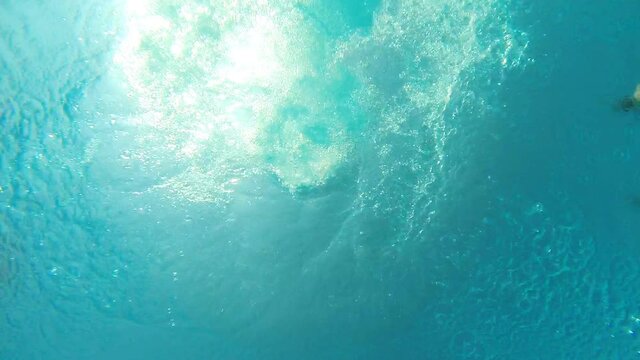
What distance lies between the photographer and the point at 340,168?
350 inches

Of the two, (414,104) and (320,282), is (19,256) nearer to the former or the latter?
(320,282)

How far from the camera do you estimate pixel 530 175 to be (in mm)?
7570

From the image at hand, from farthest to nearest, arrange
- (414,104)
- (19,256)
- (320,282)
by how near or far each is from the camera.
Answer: (19,256)
(320,282)
(414,104)

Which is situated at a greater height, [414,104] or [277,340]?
[414,104]

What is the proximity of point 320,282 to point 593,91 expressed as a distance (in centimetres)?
775

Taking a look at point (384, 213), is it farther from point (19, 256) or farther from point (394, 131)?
point (19, 256)

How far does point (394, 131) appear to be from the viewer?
331 inches

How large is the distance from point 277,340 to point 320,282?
255 centimetres

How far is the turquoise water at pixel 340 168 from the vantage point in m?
7.38

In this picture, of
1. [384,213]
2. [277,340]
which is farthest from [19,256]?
[384,213]

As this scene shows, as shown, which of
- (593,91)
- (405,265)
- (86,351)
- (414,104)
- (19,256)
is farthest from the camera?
(86,351)

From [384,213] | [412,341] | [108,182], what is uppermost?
[108,182]

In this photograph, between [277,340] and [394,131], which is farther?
[277,340]

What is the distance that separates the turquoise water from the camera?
7.38m
